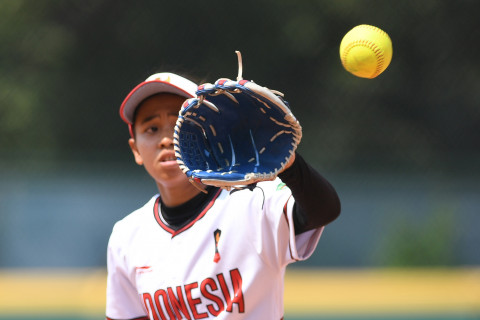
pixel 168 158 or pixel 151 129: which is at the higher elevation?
pixel 151 129

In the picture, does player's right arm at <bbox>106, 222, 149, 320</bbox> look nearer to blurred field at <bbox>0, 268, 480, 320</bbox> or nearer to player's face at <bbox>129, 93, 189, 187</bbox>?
player's face at <bbox>129, 93, 189, 187</bbox>

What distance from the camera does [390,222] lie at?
6496mm

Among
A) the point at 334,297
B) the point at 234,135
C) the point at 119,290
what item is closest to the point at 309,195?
the point at 234,135

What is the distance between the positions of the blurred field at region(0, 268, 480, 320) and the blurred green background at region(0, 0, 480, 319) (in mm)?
780

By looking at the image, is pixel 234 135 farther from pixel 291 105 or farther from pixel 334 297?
pixel 291 105

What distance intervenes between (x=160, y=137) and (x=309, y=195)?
2.05 ft

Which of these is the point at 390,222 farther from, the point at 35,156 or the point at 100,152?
the point at 35,156

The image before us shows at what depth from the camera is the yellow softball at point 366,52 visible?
2.37m

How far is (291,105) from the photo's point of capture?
23.0 ft

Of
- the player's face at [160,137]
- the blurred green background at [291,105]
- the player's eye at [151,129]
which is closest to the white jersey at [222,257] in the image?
the player's face at [160,137]

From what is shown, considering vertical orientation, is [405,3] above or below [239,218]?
above

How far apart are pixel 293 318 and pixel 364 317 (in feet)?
1.51

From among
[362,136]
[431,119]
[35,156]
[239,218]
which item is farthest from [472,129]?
[239,218]

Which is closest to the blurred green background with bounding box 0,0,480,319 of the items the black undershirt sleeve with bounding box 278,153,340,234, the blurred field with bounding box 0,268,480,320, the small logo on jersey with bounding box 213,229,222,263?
the blurred field with bounding box 0,268,480,320
